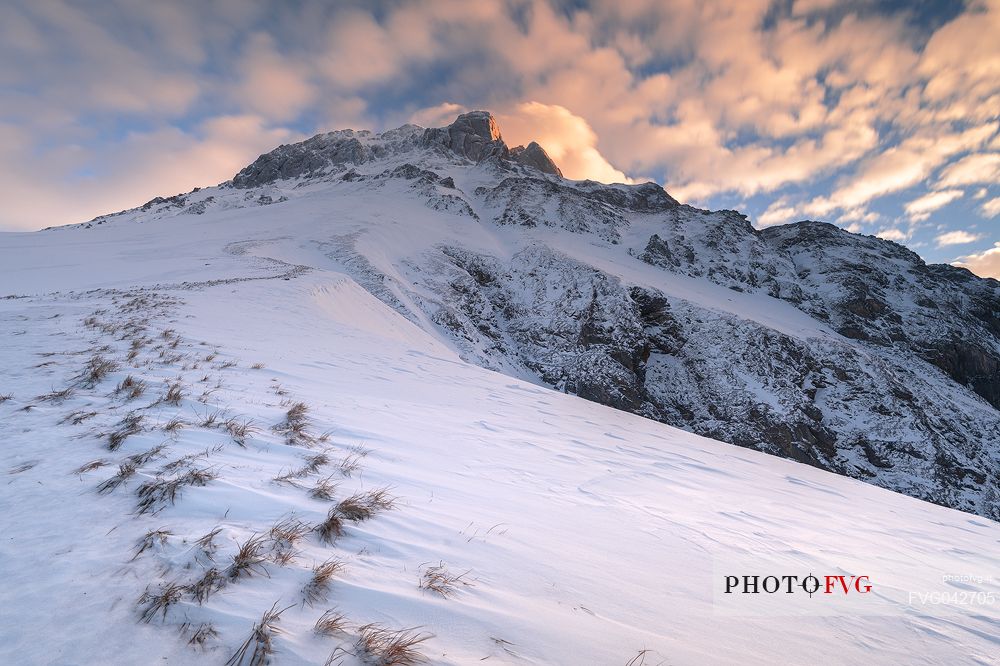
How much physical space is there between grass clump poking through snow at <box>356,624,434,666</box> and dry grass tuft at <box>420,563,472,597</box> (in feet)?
1.12

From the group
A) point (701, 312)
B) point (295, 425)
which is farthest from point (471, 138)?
point (295, 425)

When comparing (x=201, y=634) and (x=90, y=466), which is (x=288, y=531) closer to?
(x=201, y=634)

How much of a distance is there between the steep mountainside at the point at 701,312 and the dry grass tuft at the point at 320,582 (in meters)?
18.4

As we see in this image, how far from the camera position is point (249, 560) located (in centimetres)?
206

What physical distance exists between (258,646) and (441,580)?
972 millimetres

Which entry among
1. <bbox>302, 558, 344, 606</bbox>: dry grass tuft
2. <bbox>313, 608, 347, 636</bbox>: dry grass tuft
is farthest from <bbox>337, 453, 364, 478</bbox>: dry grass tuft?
<bbox>313, 608, 347, 636</bbox>: dry grass tuft

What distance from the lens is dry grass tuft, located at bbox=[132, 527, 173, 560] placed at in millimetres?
2033

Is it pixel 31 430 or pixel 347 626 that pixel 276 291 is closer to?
pixel 31 430

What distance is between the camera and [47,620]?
1.58m

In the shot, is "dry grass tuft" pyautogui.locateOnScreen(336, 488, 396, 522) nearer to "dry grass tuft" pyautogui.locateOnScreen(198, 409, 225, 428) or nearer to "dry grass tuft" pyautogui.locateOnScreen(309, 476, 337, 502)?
"dry grass tuft" pyautogui.locateOnScreen(309, 476, 337, 502)

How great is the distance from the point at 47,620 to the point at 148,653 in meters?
0.46

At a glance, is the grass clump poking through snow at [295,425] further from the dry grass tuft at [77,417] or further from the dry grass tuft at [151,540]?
the dry grass tuft at [151,540]

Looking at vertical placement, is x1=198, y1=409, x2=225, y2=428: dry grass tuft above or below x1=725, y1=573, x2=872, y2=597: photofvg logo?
above

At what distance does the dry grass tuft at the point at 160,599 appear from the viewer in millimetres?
1663
